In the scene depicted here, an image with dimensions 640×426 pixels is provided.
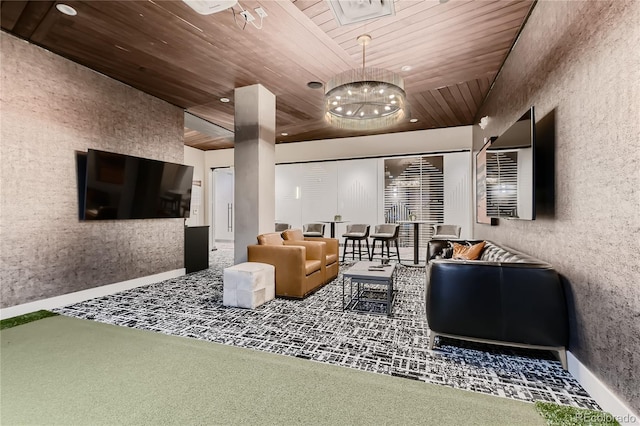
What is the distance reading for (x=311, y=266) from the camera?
15.3 ft

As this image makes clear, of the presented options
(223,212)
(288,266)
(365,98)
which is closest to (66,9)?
(365,98)

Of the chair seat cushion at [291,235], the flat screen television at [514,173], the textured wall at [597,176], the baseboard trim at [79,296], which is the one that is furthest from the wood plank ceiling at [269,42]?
the baseboard trim at [79,296]

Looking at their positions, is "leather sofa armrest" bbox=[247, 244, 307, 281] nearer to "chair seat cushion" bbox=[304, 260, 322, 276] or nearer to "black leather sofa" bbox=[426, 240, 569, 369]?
"chair seat cushion" bbox=[304, 260, 322, 276]

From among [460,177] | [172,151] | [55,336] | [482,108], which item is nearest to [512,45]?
[482,108]

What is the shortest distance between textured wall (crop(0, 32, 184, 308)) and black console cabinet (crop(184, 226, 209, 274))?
0.85 m

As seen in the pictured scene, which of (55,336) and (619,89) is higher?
(619,89)

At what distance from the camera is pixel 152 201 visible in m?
5.36

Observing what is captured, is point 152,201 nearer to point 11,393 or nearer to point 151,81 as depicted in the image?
point 151,81

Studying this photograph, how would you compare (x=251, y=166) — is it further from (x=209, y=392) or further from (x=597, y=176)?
(x=597, y=176)

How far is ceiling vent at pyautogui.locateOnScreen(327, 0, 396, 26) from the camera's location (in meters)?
2.88

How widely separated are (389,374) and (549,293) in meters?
1.39

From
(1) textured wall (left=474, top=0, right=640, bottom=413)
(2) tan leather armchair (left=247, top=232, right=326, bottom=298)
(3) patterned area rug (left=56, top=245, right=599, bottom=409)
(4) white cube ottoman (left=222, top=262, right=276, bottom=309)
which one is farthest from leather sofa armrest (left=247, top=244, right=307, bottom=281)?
(1) textured wall (left=474, top=0, right=640, bottom=413)

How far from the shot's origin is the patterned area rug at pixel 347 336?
2285 millimetres

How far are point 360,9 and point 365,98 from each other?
1.10 metres
